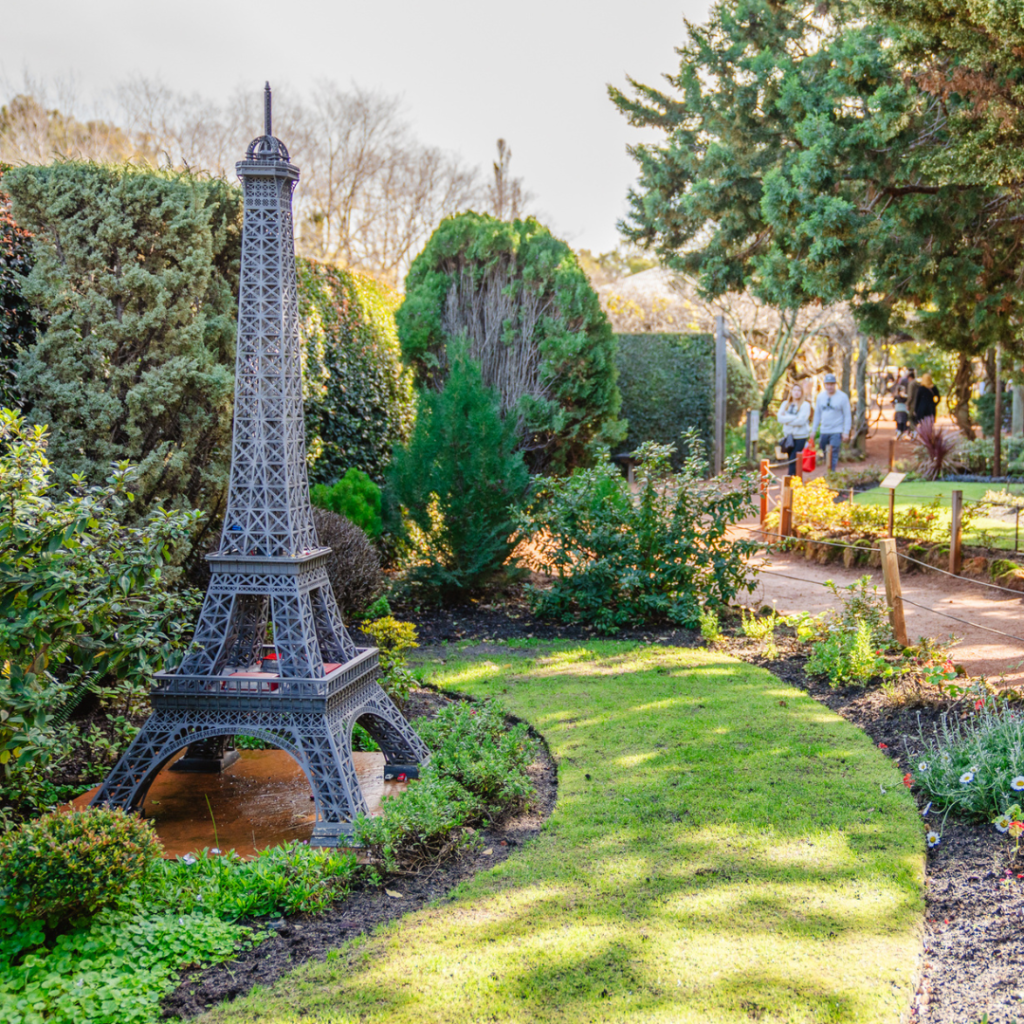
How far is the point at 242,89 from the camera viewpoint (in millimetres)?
31531

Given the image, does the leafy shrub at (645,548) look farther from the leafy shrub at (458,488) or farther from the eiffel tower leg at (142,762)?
the eiffel tower leg at (142,762)

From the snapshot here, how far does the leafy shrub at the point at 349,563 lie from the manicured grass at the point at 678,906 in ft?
9.04

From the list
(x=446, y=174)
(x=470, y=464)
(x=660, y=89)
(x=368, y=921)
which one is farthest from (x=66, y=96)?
(x=368, y=921)

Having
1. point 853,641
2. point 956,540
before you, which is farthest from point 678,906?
point 956,540

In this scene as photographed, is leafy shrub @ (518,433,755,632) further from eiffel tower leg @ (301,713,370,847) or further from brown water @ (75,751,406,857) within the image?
eiffel tower leg @ (301,713,370,847)

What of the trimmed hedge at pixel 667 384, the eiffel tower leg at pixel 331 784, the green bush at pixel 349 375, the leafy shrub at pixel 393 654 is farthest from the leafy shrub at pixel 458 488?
the trimmed hedge at pixel 667 384

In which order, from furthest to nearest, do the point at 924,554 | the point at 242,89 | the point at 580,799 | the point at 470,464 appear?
the point at 242,89 < the point at 924,554 < the point at 470,464 < the point at 580,799

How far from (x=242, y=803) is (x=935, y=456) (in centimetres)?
1602

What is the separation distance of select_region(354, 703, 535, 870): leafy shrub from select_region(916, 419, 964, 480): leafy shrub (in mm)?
14295

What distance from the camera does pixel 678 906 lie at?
3.48m

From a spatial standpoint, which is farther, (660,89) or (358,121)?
(358,121)

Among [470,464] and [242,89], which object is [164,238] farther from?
[242,89]

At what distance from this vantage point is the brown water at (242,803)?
4.28 metres

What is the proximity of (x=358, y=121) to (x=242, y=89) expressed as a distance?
436cm
